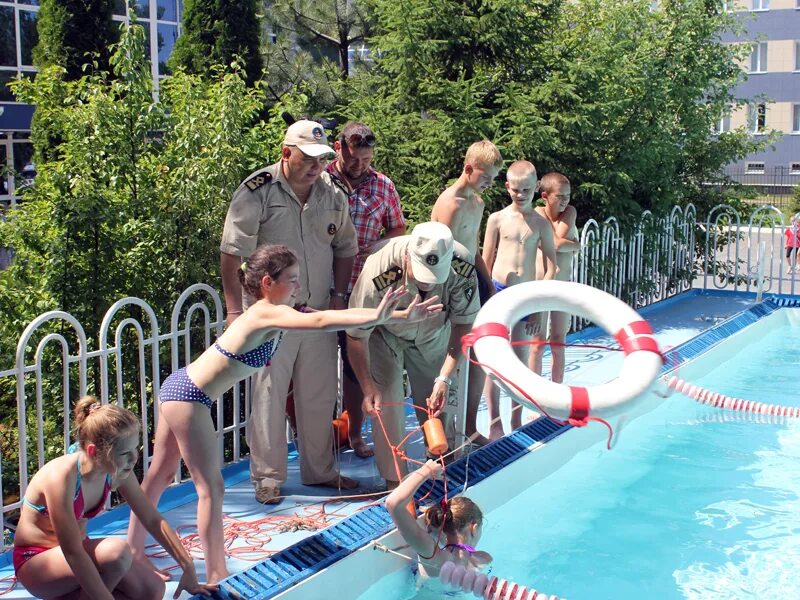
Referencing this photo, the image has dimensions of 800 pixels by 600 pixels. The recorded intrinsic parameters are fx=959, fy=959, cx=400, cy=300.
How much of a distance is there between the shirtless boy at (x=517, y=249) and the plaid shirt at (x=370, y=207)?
3.31 feet

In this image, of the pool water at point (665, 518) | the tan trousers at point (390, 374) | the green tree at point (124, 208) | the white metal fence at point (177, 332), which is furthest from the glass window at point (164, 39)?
the tan trousers at point (390, 374)

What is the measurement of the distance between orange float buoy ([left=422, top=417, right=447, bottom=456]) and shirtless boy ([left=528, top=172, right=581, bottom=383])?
83.3 inches

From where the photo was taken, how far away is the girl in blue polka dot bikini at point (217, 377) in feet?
13.4

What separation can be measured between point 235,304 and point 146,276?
69.0 inches

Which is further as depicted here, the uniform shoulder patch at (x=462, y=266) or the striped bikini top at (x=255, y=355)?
the uniform shoulder patch at (x=462, y=266)

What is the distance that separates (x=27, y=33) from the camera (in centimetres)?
2250

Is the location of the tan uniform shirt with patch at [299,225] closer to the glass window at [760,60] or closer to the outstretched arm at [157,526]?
the outstretched arm at [157,526]

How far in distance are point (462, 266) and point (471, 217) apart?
3.88 feet

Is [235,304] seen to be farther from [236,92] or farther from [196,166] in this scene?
[236,92]

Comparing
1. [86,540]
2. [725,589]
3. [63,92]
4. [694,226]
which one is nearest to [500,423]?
[725,589]

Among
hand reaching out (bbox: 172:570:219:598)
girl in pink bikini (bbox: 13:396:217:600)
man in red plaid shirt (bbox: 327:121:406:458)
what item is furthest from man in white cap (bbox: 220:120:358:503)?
girl in pink bikini (bbox: 13:396:217:600)

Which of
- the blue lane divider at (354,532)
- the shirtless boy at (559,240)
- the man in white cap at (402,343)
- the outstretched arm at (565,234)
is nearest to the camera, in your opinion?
the blue lane divider at (354,532)

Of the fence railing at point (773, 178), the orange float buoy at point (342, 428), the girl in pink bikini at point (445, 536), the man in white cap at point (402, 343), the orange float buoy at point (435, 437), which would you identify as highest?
the fence railing at point (773, 178)

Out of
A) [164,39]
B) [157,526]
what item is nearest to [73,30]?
[164,39]
